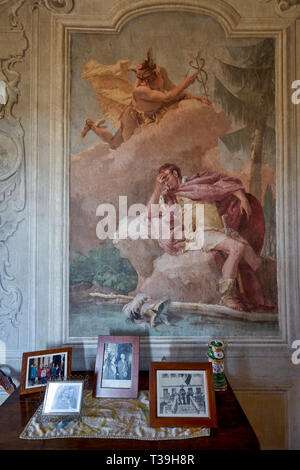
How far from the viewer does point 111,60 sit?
2.79 metres

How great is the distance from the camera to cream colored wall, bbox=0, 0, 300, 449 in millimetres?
2717

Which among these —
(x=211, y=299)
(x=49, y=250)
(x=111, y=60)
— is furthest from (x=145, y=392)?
(x=111, y=60)

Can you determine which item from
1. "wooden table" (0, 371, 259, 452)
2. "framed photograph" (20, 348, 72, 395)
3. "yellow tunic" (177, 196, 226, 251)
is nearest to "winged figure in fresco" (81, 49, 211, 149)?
"yellow tunic" (177, 196, 226, 251)

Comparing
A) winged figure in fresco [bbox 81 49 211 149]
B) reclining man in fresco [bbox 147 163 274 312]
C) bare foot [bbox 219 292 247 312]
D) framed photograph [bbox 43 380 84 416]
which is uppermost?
winged figure in fresco [bbox 81 49 211 149]

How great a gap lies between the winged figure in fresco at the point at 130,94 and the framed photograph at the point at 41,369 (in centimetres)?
184

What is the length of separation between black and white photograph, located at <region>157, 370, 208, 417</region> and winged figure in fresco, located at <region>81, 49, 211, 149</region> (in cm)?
194

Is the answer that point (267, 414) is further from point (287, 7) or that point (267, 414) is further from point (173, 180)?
point (287, 7)

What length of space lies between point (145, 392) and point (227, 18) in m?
3.24

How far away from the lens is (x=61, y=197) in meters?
2.74

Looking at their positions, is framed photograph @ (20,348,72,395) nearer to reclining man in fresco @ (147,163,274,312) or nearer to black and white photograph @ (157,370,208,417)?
black and white photograph @ (157,370,208,417)

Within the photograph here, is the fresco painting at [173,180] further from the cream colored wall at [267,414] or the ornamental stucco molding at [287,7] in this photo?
the cream colored wall at [267,414]

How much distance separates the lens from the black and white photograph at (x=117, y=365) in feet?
7.52

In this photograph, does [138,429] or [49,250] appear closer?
[138,429]

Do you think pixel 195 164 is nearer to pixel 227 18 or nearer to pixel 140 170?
pixel 140 170
